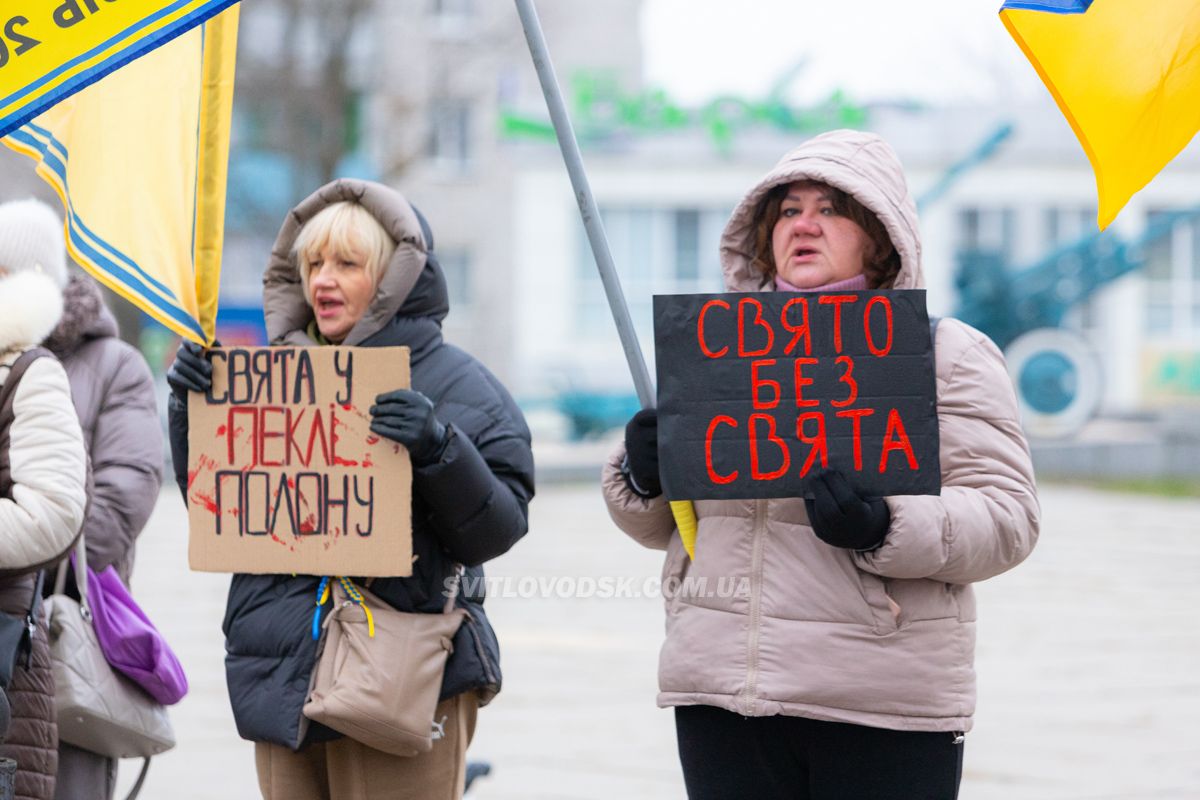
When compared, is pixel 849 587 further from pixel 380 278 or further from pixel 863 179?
pixel 380 278

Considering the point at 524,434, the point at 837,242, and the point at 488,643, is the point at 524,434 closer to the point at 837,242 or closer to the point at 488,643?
the point at 488,643

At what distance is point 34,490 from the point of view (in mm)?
3490

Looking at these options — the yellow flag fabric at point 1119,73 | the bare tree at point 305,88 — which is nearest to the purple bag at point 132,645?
the yellow flag fabric at point 1119,73

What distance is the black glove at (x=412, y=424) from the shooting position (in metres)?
3.50

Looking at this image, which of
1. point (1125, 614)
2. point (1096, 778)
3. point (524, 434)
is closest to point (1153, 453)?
point (1125, 614)

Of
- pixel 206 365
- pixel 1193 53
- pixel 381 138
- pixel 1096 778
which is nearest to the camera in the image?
pixel 1193 53

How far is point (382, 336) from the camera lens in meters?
3.76

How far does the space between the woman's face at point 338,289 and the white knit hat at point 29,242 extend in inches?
28.4

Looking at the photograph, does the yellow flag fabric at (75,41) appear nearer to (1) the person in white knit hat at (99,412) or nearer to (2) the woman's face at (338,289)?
(2) the woman's face at (338,289)

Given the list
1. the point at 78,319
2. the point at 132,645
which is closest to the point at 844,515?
the point at 132,645

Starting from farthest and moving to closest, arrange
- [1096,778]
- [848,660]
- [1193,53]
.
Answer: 1. [1096,778]
2. [1193,53]
3. [848,660]

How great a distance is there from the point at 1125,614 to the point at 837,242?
7553mm

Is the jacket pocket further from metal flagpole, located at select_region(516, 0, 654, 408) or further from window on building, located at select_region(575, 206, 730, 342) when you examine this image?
window on building, located at select_region(575, 206, 730, 342)

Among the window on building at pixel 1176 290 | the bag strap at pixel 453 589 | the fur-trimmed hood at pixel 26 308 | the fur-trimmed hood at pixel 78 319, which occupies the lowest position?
the bag strap at pixel 453 589
